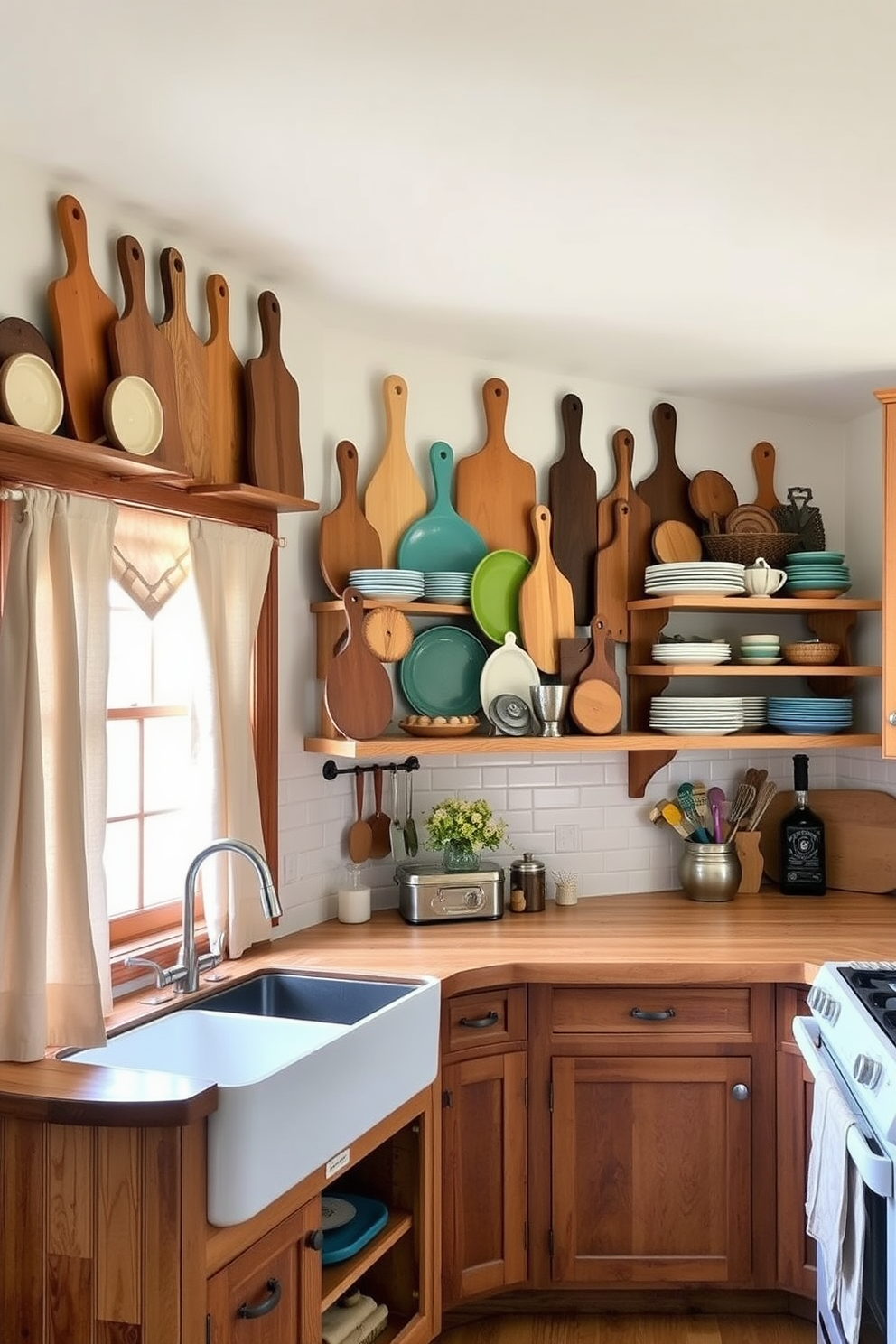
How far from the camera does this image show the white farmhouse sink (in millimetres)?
2021

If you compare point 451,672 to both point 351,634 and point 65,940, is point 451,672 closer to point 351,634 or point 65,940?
point 351,634

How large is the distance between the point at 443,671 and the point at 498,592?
0.28 meters

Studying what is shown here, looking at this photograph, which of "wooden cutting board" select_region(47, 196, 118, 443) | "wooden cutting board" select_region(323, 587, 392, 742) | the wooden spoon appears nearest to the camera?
"wooden cutting board" select_region(47, 196, 118, 443)

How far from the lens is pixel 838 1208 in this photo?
Result: 7.68 ft

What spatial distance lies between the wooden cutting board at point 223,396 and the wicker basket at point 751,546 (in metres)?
1.52

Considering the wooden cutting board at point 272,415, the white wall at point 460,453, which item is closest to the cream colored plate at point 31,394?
the white wall at point 460,453

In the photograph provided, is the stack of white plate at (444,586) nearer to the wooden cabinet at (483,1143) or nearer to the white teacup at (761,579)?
the white teacup at (761,579)

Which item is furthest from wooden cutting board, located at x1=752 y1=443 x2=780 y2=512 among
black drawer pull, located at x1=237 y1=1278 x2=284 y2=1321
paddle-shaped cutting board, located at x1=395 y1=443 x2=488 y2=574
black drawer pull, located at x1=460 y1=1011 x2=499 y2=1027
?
black drawer pull, located at x1=237 y1=1278 x2=284 y2=1321

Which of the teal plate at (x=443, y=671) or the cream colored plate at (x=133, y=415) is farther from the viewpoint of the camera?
the teal plate at (x=443, y=671)

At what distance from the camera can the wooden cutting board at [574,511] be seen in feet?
12.1

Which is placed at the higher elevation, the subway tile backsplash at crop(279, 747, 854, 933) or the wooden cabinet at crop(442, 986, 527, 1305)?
the subway tile backsplash at crop(279, 747, 854, 933)

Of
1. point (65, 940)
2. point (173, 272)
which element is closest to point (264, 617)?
point (173, 272)

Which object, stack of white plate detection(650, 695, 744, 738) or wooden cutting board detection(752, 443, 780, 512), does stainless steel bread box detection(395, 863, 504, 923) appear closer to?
stack of white plate detection(650, 695, 744, 738)

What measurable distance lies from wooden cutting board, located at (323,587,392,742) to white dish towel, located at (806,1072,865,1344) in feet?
4.59
